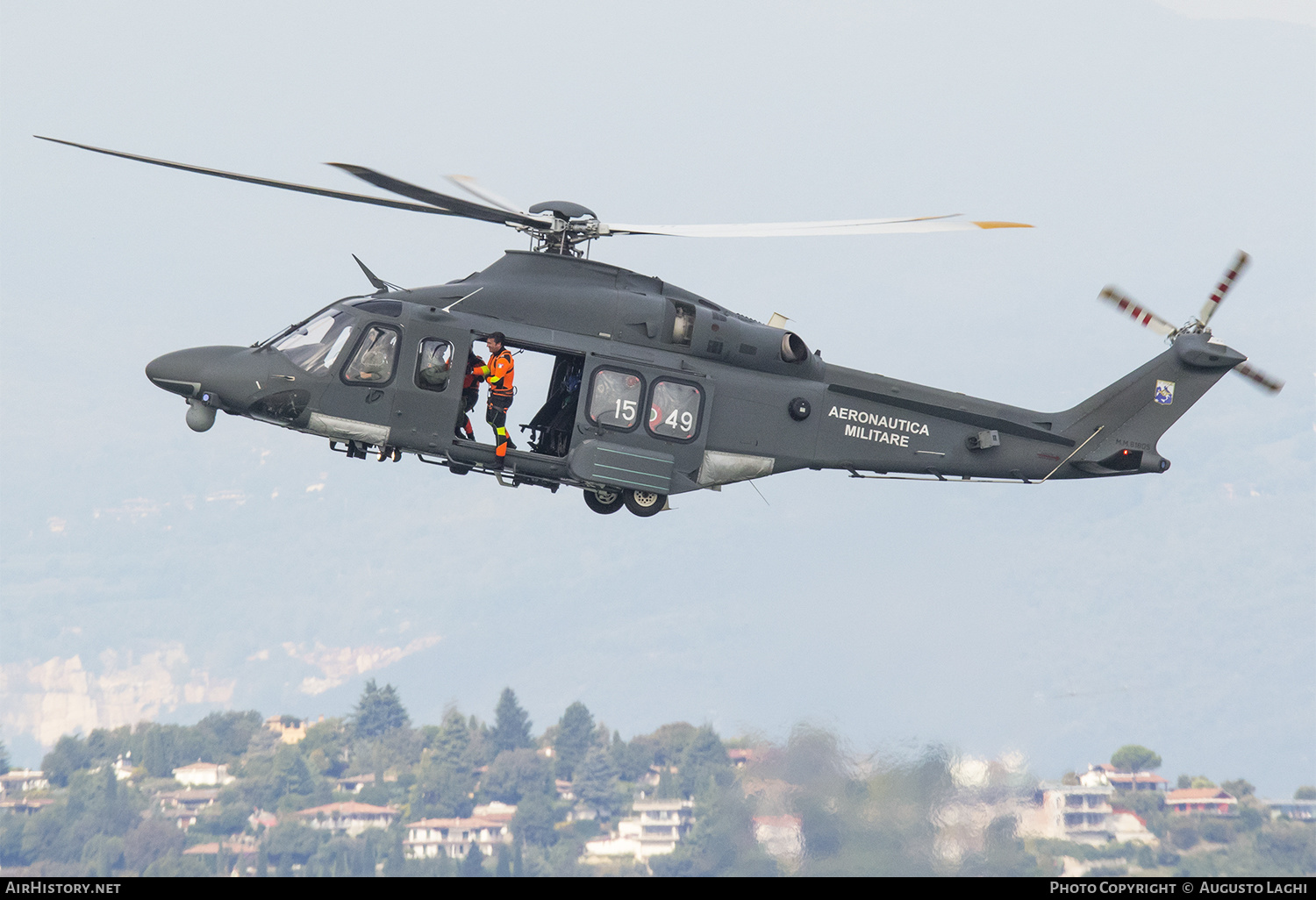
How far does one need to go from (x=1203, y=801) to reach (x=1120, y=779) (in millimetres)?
3133

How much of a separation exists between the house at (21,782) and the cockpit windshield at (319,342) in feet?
244

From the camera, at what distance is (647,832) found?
178 ft

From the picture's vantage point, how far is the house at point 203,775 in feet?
279

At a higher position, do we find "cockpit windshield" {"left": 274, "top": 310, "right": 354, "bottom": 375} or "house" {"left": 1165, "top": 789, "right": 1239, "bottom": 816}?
"cockpit windshield" {"left": 274, "top": 310, "right": 354, "bottom": 375}

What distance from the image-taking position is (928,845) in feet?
97.9

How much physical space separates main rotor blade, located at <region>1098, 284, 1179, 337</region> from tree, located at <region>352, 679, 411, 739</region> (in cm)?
7628

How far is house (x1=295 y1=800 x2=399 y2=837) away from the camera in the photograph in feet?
247

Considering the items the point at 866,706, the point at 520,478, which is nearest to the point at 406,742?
the point at 866,706

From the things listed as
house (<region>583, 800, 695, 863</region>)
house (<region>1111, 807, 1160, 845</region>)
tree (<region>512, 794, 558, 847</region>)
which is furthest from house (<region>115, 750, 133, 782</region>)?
house (<region>1111, 807, 1160, 845</region>)

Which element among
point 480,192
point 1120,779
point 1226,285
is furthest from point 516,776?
point 480,192

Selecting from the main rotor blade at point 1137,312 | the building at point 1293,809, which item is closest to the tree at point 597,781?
the building at point 1293,809

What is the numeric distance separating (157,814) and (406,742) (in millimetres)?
15947

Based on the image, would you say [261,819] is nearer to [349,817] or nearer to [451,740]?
[349,817]

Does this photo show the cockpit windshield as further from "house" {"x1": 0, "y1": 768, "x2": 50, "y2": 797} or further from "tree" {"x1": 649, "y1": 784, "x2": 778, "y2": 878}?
"house" {"x1": 0, "y1": 768, "x2": 50, "y2": 797}
